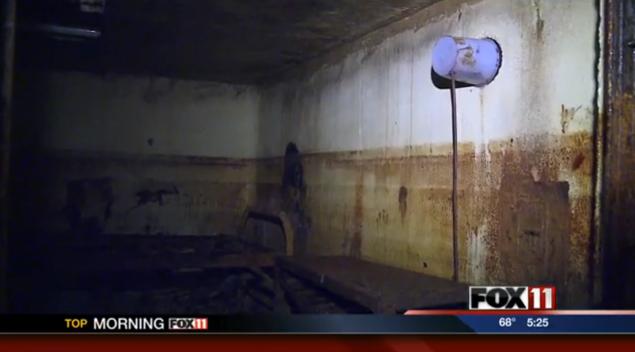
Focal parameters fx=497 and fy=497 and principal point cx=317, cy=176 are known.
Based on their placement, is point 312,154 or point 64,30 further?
point 312,154

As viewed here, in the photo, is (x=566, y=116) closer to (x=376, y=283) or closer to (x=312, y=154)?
(x=376, y=283)

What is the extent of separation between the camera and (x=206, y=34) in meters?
1.63

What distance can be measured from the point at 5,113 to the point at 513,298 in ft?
4.10

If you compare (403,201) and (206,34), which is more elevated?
(206,34)

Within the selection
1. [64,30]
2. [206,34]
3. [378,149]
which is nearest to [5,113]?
[64,30]

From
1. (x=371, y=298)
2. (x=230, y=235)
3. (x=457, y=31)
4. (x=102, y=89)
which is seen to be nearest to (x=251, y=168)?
(x=230, y=235)

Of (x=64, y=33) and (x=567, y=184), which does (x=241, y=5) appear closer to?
(x=64, y=33)

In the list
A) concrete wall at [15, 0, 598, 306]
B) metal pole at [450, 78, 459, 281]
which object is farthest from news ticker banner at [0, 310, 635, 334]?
metal pole at [450, 78, 459, 281]

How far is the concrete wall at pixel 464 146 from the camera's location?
1259 millimetres

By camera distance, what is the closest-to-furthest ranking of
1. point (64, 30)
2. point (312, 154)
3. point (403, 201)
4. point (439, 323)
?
point (439, 323) < point (64, 30) < point (403, 201) < point (312, 154)

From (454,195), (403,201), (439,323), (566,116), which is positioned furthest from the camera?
(403,201)

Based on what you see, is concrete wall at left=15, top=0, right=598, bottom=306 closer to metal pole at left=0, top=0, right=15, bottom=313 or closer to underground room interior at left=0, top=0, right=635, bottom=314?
underground room interior at left=0, top=0, right=635, bottom=314

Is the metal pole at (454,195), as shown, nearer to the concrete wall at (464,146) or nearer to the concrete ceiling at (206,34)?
the concrete wall at (464,146)

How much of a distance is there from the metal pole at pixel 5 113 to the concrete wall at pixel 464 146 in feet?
2.60
